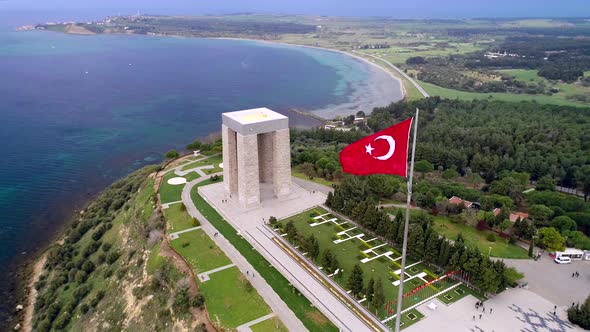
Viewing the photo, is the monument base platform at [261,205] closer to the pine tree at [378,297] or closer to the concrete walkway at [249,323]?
the concrete walkway at [249,323]

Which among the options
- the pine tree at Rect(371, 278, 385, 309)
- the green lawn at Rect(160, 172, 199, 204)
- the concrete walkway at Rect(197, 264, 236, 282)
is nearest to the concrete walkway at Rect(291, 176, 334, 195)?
the green lawn at Rect(160, 172, 199, 204)

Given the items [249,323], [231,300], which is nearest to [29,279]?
[231,300]

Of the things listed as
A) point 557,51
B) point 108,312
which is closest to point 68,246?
point 108,312

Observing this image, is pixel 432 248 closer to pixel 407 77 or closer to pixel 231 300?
pixel 231 300

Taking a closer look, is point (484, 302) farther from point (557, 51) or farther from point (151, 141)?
point (557, 51)

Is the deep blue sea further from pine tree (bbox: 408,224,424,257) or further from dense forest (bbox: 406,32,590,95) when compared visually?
pine tree (bbox: 408,224,424,257)

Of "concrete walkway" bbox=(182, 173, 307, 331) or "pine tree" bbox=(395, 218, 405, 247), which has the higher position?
"pine tree" bbox=(395, 218, 405, 247)

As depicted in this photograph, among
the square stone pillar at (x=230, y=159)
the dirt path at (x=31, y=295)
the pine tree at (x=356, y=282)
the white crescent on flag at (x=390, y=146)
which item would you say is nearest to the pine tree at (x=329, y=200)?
the square stone pillar at (x=230, y=159)
